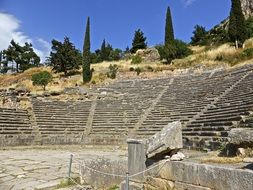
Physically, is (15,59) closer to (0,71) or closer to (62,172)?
(0,71)

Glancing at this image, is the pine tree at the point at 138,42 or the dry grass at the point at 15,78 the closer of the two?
the dry grass at the point at 15,78

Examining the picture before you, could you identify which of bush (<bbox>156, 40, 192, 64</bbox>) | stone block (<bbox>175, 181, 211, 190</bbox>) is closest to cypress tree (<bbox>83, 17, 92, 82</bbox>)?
bush (<bbox>156, 40, 192, 64</bbox>)

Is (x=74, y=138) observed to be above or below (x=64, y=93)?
below

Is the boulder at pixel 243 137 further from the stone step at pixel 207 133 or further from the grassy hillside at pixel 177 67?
the grassy hillside at pixel 177 67

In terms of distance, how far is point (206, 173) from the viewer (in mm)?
5207

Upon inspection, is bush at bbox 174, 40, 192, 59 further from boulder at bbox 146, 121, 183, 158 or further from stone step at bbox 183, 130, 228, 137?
boulder at bbox 146, 121, 183, 158

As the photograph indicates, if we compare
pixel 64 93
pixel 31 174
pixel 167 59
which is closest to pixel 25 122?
pixel 64 93

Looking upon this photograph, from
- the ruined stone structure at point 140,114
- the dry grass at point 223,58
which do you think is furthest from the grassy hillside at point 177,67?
the ruined stone structure at point 140,114

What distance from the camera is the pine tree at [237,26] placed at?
3806 cm

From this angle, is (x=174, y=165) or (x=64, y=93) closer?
(x=174, y=165)

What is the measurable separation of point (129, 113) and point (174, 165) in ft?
55.2

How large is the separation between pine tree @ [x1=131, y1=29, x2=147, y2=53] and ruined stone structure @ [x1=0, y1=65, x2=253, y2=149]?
33471 mm

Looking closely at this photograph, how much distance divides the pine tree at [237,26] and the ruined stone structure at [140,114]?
12.8 metres

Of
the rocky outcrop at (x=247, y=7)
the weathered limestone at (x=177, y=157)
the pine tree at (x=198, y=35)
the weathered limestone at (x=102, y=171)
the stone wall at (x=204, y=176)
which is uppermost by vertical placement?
the rocky outcrop at (x=247, y=7)
